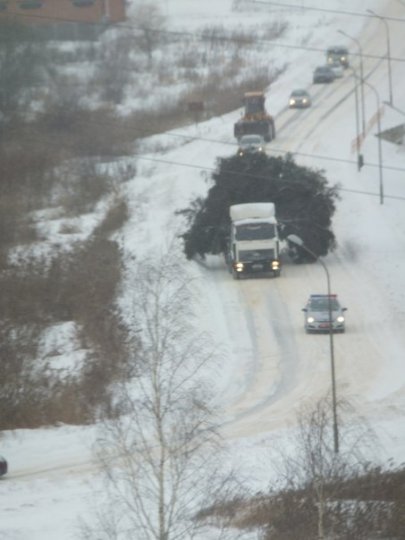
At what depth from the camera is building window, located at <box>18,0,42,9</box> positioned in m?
80.9

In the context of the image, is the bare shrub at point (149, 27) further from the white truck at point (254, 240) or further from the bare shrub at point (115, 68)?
the white truck at point (254, 240)

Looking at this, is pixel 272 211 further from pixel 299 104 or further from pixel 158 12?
pixel 158 12

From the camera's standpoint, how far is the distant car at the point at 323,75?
78.7 metres

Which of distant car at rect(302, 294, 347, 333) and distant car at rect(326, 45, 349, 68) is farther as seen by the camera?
distant car at rect(326, 45, 349, 68)

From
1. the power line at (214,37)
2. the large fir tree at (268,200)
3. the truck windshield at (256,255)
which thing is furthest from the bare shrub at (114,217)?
the power line at (214,37)

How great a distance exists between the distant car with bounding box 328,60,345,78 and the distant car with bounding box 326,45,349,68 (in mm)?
217

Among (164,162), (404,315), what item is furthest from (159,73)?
(404,315)

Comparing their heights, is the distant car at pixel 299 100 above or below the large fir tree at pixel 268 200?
above

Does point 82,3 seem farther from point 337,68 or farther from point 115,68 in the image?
point 337,68

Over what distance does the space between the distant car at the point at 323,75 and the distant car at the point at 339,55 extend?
2627 mm

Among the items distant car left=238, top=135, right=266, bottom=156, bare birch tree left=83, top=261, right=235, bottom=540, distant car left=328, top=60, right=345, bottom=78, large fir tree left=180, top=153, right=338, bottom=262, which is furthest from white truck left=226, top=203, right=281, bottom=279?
distant car left=328, top=60, right=345, bottom=78

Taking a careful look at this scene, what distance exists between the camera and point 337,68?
8031 centimetres

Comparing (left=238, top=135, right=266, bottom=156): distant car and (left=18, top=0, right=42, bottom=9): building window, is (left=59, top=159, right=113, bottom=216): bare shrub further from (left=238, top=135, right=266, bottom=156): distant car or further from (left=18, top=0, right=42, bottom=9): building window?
(left=18, top=0, right=42, bottom=9): building window

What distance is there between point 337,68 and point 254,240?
37471 millimetres
